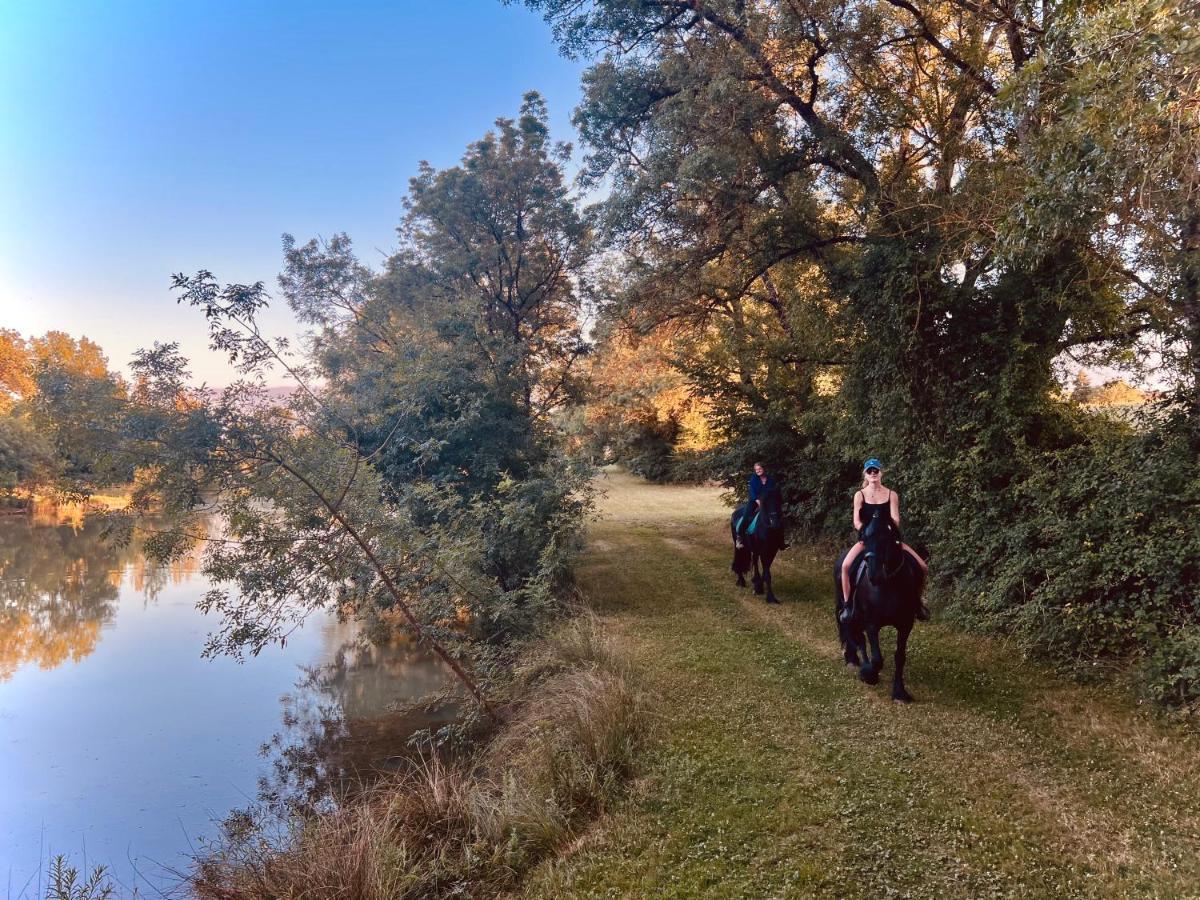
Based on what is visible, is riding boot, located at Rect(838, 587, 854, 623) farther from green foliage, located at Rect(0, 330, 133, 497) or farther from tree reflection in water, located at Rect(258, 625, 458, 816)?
green foliage, located at Rect(0, 330, 133, 497)

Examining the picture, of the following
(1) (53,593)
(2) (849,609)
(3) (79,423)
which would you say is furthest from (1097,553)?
(1) (53,593)

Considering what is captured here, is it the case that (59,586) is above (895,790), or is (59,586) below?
below

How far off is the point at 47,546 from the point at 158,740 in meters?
16.6

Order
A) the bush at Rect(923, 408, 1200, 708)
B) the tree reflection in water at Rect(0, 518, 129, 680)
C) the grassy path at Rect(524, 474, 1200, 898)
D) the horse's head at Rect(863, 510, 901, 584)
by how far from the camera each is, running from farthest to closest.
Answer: the tree reflection in water at Rect(0, 518, 129, 680), the horse's head at Rect(863, 510, 901, 584), the bush at Rect(923, 408, 1200, 708), the grassy path at Rect(524, 474, 1200, 898)

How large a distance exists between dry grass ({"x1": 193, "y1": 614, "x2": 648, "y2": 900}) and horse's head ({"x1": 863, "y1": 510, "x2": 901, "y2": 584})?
106 inches

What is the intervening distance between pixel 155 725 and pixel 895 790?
939 centimetres

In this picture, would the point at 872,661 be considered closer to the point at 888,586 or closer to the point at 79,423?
the point at 888,586

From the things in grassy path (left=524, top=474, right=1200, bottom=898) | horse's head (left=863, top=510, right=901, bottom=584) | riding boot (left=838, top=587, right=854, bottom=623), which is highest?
horse's head (left=863, top=510, right=901, bottom=584)

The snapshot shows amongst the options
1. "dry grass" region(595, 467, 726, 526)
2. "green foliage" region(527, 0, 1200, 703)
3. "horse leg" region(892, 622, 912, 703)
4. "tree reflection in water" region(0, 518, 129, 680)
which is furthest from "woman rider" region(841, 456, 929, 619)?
"dry grass" region(595, 467, 726, 526)

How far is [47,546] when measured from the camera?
776 inches

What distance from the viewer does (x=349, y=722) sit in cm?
878

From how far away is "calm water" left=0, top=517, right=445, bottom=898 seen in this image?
20.8 ft

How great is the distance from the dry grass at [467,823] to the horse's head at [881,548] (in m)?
2.69

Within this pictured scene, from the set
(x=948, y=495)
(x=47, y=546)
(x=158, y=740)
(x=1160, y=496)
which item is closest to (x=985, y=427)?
(x=948, y=495)
